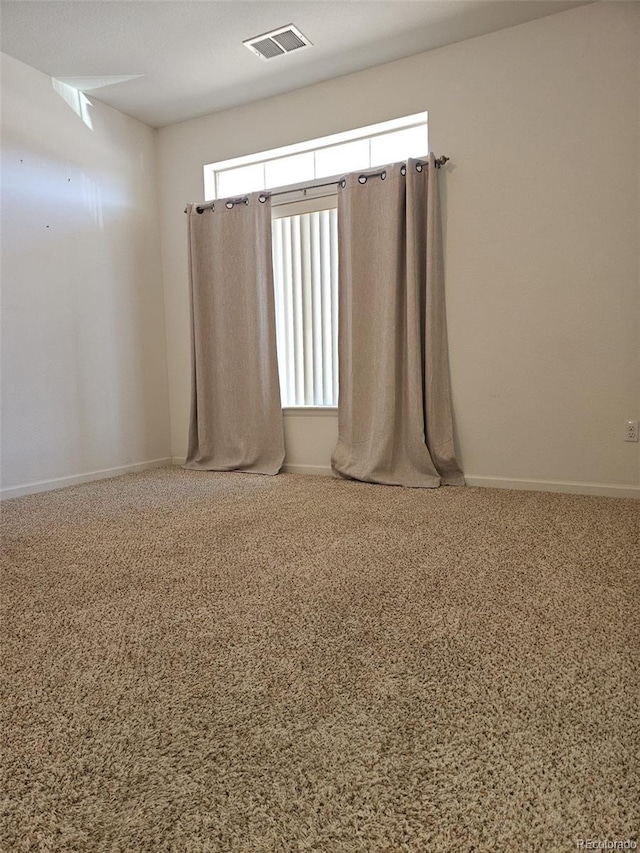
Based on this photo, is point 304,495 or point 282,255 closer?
point 304,495

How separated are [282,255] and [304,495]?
5.62 feet

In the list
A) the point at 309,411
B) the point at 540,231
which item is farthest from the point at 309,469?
the point at 540,231

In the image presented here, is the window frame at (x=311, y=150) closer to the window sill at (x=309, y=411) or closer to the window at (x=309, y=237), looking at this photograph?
the window at (x=309, y=237)

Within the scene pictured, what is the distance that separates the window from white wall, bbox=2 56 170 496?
2.19 feet

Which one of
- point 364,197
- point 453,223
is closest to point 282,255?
point 364,197

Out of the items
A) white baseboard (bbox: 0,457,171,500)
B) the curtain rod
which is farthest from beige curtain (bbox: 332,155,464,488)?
white baseboard (bbox: 0,457,171,500)

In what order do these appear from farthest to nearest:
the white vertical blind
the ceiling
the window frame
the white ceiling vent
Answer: the white vertical blind, the window frame, the white ceiling vent, the ceiling

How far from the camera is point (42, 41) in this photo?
2791mm

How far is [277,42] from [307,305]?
1440 mm

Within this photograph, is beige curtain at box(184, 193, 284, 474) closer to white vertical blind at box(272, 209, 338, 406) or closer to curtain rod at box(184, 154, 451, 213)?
curtain rod at box(184, 154, 451, 213)

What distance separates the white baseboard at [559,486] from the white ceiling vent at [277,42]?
101 inches

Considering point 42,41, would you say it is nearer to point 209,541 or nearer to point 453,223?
point 453,223

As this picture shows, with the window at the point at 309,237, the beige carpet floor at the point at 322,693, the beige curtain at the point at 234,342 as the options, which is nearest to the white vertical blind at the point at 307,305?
the window at the point at 309,237

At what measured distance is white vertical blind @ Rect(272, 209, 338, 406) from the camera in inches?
Answer: 134
